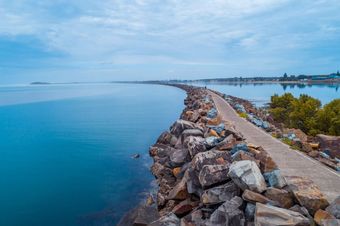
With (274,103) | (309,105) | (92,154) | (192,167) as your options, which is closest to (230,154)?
(192,167)

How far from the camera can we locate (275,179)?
6754 millimetres

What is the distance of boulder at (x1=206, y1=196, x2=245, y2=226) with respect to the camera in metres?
6.39

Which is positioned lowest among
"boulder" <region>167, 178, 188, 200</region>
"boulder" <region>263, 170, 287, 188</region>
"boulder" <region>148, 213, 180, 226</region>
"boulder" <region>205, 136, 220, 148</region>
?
"boulder" <region>148, 213, 180, 226</region>

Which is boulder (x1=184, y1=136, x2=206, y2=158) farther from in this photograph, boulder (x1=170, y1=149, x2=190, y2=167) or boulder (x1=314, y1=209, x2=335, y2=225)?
boulder (x1=314, y1=209, x2=335, y2=225)

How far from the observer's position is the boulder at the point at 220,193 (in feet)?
23.9

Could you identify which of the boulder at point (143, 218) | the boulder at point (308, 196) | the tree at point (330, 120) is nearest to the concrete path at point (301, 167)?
the boulder at point (308, 196)

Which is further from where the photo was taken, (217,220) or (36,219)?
(36,219)

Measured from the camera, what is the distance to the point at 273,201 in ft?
20.3

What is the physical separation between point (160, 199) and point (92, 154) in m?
9.87

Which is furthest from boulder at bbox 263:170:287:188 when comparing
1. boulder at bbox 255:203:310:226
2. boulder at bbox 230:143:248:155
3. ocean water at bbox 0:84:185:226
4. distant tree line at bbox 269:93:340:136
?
distant tree line at bbox 269:93:340:136

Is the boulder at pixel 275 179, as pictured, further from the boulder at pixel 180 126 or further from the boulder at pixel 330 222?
the boulder at pixel 180 126

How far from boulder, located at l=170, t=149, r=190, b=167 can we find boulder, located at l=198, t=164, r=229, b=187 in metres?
3.88

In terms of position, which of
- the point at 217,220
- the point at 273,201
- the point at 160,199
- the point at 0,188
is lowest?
the point at 0,188

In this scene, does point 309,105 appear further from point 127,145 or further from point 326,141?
point 127,145
